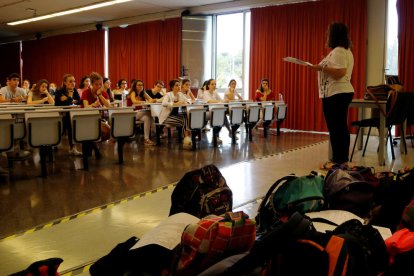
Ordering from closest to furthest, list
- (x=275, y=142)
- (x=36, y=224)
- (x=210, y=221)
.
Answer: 1. (x=210, y=221)
2. (x=36, y=224)
3. (x=275, y=142)

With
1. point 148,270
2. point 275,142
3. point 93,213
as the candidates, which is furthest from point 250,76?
point 148,270

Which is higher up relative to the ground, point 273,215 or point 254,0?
point 254,0

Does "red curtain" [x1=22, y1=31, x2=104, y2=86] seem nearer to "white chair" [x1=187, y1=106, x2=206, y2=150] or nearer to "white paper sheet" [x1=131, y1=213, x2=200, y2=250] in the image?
"white chair" [x1=187, y1=106, x2=206, y2=150]

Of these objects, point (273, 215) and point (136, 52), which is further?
point (136, 52)

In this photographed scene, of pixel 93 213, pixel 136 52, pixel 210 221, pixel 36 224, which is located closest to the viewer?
pixel 210 221

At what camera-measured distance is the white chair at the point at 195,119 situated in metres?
6.56

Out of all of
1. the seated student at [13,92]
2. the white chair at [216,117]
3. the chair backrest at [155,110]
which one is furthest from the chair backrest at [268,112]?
the seated student at [13,92]

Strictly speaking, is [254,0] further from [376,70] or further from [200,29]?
[376,70]

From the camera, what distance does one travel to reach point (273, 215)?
2295 mm

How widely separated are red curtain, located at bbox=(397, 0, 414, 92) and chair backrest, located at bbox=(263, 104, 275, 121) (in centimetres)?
263

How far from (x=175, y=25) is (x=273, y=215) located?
1056 centimetres

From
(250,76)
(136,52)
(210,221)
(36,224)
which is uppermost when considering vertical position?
(136,52)

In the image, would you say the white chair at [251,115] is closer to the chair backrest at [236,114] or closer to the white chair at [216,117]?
the chair backrest at [236,114]

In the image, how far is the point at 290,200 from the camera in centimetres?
231
